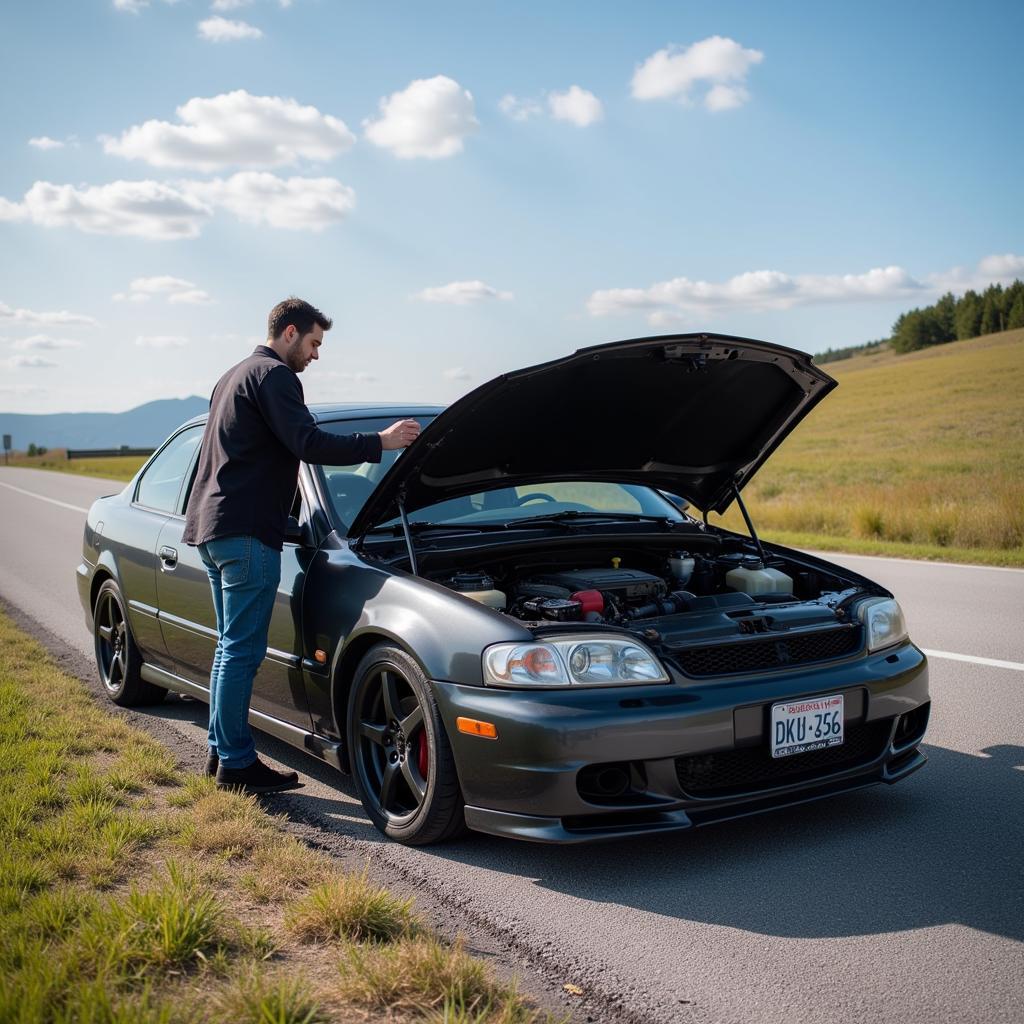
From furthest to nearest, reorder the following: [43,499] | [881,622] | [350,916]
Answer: [43,499] < [881,622] < [350,916]

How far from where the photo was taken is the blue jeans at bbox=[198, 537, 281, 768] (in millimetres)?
4344

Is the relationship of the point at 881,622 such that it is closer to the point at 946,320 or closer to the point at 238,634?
the point at 238,634

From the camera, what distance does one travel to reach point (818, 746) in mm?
3701

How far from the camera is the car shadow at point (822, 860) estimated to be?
3.20 metres

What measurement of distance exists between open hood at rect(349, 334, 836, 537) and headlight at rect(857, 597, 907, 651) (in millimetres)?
1106

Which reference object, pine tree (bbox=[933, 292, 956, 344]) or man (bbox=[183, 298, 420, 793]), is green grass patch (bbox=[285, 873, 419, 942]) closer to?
man (bbox=[183, 298, 420, 793])

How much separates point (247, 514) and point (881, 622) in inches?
99.5

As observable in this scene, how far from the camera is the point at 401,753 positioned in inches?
154

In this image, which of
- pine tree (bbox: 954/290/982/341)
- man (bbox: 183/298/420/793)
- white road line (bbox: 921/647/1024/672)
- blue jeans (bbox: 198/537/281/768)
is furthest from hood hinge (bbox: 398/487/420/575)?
pine tree (bbox: 954/290/982/341)

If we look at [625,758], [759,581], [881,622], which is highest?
[759,581]

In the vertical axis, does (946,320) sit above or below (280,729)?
above

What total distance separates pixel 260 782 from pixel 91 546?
2.78 meters

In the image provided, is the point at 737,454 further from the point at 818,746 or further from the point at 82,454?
the point at 82,454

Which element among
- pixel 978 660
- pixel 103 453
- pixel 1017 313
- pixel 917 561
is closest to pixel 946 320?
pixel 1017 313
